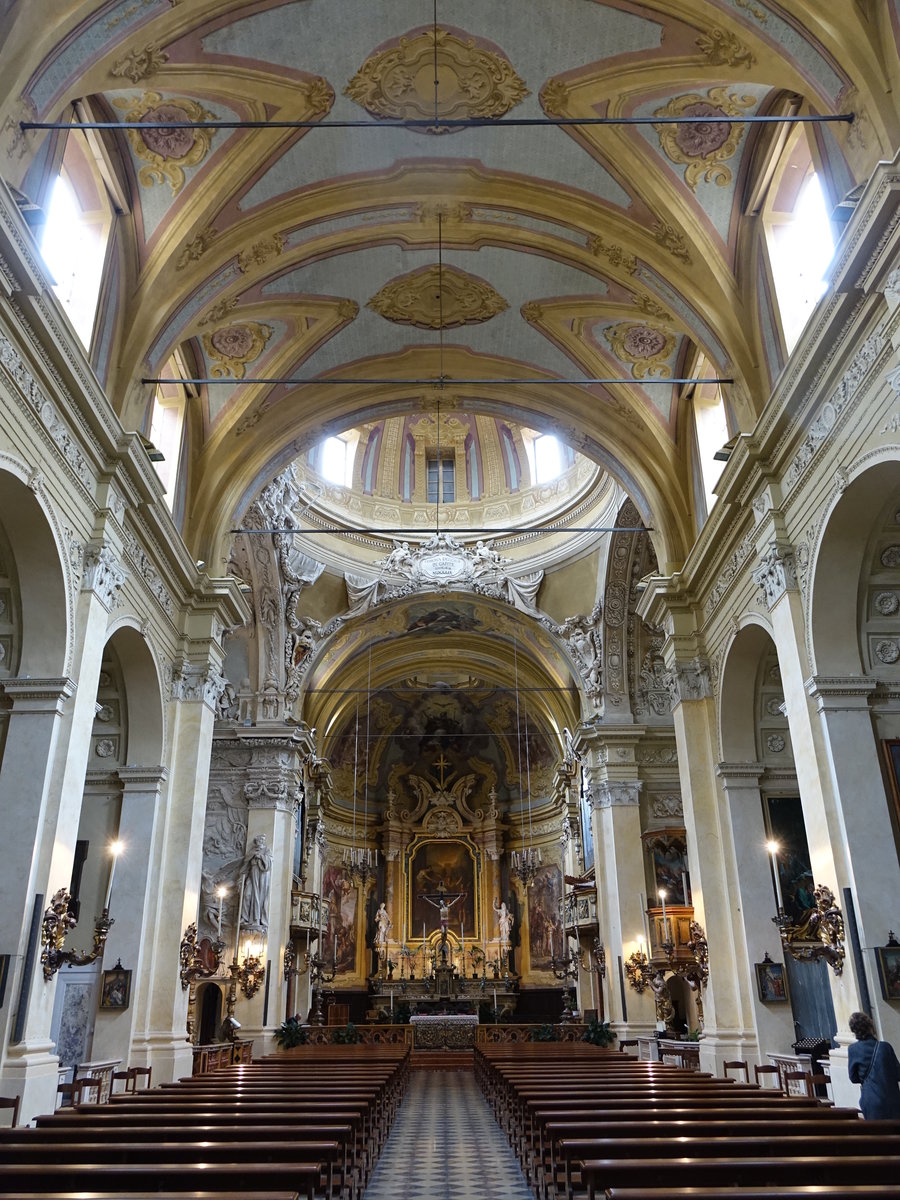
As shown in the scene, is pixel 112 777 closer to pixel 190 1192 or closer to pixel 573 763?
pixel 190 1192

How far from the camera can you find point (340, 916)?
30.7 metres

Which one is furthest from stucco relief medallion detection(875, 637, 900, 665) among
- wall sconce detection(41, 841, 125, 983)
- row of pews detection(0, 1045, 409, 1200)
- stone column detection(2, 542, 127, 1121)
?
wall sconce detection(41, 841, 125, 983)

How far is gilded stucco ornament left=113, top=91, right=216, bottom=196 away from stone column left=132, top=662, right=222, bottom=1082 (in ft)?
22.1

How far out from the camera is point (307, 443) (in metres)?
16.6

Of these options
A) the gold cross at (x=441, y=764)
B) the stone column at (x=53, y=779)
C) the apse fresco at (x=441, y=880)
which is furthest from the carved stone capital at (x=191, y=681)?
the gold cross at (x=441, y=764)

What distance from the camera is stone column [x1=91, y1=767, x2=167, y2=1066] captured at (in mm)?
11945

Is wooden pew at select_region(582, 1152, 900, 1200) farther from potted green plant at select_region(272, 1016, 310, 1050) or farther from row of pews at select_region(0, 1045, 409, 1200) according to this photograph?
potted green plant at select_region(272, 1016, 310, 1050)

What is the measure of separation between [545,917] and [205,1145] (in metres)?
Result: 26.7

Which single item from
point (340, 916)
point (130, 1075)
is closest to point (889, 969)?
point (130, 1075)

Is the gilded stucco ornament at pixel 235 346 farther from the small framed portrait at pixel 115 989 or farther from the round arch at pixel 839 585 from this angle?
the round arch at pixel 839 585

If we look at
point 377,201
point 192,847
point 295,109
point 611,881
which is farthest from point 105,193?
point 611,881

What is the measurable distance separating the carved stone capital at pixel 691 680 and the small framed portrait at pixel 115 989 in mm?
8598

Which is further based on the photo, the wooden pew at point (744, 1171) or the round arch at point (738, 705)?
the round arch at point (738, 705)

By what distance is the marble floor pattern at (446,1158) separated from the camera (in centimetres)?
781
